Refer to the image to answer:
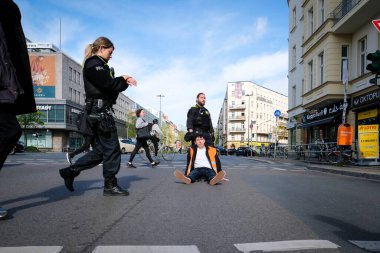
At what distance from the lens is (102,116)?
15.7ft

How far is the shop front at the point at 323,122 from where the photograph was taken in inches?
834

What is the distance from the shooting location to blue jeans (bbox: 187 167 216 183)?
278 inches

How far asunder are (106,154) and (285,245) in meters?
2.92

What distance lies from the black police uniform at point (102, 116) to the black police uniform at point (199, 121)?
3623 mm

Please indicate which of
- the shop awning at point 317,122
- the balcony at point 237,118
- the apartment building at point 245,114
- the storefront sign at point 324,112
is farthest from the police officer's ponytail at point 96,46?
the balcony at point 237,118

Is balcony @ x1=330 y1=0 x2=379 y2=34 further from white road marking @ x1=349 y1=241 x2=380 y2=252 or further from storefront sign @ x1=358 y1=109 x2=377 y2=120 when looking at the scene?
white road marking @ x1=349 y1=241 x2=380 y2=252

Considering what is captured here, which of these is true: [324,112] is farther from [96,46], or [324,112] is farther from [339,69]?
[96,46]

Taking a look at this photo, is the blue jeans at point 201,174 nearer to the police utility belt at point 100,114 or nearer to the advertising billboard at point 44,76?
the police utility belt at point 100,114

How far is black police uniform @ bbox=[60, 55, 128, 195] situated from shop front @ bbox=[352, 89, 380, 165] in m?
10.8

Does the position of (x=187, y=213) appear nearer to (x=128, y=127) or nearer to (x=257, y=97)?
(x=128, y=127)

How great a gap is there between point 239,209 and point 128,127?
A: 86.9 metres

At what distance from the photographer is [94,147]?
501cm

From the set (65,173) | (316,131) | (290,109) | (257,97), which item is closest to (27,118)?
(290,109)

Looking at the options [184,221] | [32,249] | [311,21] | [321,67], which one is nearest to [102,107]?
[184,221]
